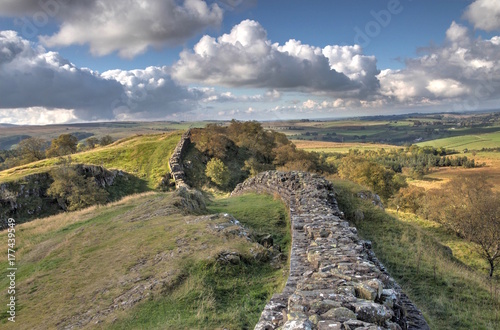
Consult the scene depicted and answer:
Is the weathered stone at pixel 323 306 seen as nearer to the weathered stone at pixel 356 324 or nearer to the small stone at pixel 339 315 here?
the small stone at pixel 339 315

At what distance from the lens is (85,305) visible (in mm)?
9570

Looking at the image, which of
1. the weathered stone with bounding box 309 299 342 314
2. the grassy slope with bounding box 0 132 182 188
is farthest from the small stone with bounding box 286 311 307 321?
the grassy slope with bounding box 0 132 182 188

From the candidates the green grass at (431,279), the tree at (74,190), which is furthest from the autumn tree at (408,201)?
the tree at (74,190)

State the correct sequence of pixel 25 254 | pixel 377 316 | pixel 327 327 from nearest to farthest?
pixel 327 327 → pixel 377 316 → pixel 25 254

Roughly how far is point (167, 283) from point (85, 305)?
9.53 feet

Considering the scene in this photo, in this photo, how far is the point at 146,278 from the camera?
10195 mm

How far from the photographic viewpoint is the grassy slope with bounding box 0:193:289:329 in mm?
8273

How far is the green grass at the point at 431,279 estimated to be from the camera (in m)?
9.05

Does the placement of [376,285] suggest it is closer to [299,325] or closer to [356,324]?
[356,324]

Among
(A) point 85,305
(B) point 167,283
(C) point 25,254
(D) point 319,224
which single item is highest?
(D) point 319,224

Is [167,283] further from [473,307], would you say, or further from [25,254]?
[25,254]

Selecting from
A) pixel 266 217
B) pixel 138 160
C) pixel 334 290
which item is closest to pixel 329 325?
pixel 334 290

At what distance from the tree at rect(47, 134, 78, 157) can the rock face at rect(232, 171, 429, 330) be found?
246 ft

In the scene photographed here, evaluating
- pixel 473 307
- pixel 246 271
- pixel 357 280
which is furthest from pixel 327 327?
pixel 473 307
